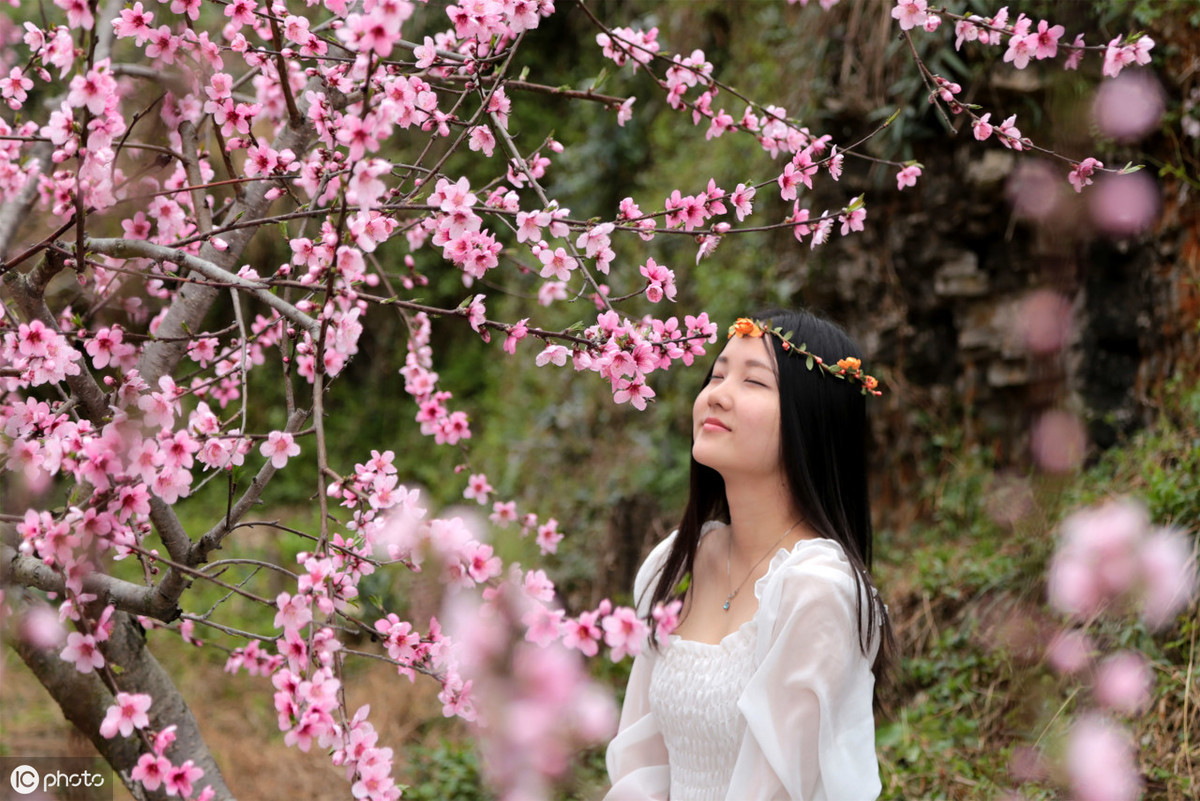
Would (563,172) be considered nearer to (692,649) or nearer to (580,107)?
(580,107)

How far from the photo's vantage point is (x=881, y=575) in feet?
11.0

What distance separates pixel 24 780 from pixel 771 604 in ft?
5.76

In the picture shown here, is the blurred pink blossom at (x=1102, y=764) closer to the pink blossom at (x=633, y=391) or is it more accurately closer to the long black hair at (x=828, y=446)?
the long black hair at (x=828, y=446)

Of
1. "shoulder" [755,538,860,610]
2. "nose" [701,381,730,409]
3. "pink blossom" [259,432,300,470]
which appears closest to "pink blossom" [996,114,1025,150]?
"nose" [701,381,730,409]

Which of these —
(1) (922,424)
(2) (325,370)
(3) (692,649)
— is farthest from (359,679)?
(2) (325,370)

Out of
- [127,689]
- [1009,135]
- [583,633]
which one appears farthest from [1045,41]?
[127,689]

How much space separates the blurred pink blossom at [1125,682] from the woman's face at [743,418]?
4.32 ft

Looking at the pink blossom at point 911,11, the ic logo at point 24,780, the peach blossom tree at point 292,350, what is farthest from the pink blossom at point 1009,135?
the ic logo at point 24,780

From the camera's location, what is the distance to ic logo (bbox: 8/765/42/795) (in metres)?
2.12

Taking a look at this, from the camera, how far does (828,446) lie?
5.76ft

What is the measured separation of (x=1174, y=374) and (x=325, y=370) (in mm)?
2778

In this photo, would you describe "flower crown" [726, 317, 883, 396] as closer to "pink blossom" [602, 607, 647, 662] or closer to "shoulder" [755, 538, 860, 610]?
"shoulder" [755, 538, 860, 610]

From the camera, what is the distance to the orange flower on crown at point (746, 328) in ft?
5.75

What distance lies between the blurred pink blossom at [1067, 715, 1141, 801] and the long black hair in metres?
0.80
